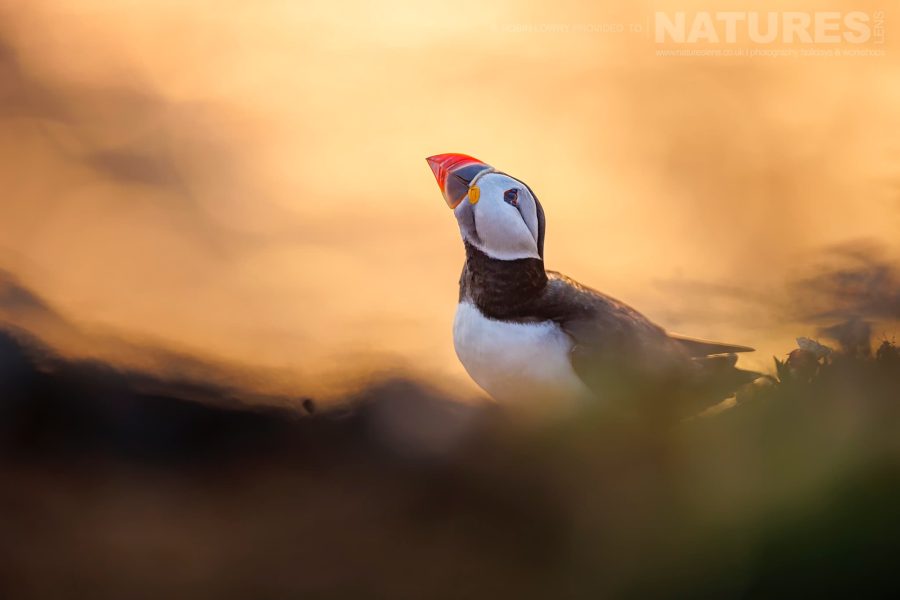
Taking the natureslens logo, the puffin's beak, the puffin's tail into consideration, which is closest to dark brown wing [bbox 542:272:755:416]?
the puffin's tail

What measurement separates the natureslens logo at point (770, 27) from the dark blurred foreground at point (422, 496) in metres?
0.56

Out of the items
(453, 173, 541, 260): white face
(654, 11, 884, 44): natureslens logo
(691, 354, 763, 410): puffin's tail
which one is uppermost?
(654, 11, 884, 44): natureslens logo

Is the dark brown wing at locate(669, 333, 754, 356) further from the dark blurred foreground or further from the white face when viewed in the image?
the white face

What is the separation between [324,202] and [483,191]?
0.90 feet

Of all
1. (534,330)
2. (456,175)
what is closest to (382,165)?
(456,175)

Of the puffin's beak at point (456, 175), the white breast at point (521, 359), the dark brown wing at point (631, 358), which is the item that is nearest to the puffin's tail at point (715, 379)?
the dark brown wing at point (631, 358)

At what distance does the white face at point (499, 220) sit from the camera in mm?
1370

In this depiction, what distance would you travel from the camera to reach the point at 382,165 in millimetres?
1478

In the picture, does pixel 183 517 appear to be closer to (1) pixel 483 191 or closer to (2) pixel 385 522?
(2) pixel 385 522

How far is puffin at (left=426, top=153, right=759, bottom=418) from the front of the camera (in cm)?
135

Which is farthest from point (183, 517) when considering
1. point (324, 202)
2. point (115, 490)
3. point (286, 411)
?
point (324, 202)

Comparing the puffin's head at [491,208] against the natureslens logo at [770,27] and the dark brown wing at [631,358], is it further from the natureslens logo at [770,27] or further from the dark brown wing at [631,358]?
the natureslens logo at [770,27]

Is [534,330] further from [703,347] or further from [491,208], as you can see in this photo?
[703,347]

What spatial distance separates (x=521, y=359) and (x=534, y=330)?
0.05 m
